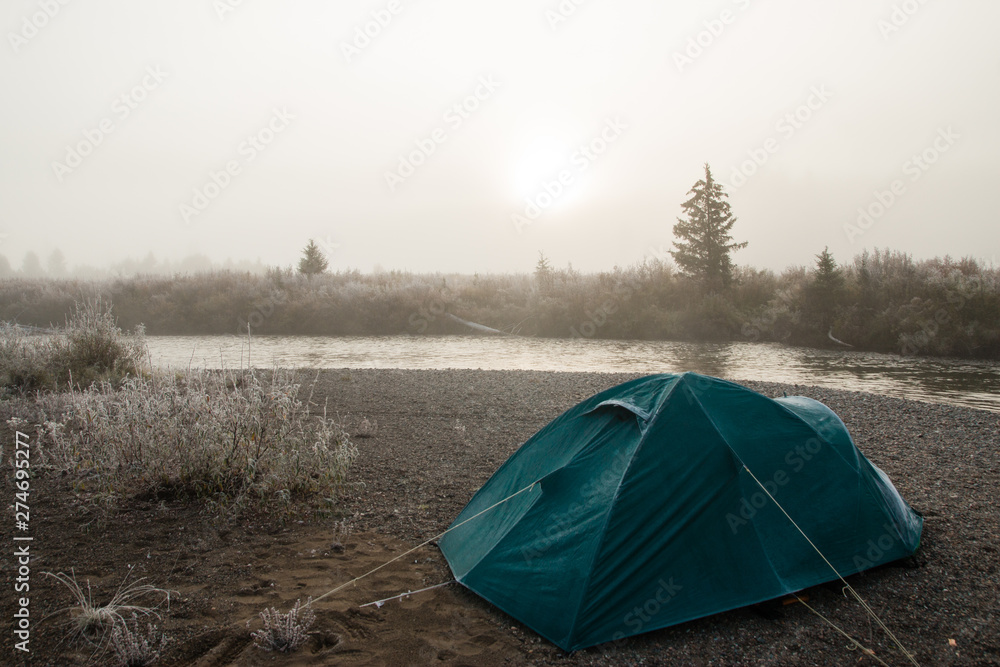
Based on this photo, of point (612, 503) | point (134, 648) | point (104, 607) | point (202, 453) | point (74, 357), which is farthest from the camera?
point (74, 357)

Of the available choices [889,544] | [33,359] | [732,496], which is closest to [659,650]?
[732,496]

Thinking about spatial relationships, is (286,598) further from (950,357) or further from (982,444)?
(950,357)

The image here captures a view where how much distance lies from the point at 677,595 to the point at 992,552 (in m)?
2.87

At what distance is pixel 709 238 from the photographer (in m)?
25.8

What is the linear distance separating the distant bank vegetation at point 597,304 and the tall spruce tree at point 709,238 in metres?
0.63

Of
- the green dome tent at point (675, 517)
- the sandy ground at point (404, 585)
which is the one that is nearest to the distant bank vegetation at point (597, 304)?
the sandy ground at point (404, 585)

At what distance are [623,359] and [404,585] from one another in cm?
1438

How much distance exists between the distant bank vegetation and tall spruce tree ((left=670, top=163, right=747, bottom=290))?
629 mm

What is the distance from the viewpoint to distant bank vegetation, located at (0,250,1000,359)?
62.0ft

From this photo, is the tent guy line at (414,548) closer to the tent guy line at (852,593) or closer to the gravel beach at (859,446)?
the gravel beach at (859,446)

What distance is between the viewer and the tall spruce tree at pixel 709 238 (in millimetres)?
25766

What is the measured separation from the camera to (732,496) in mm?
3701

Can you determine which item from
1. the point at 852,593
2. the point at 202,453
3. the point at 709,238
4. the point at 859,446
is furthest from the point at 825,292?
the point at 202,453

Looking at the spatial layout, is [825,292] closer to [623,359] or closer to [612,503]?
[623,359]
